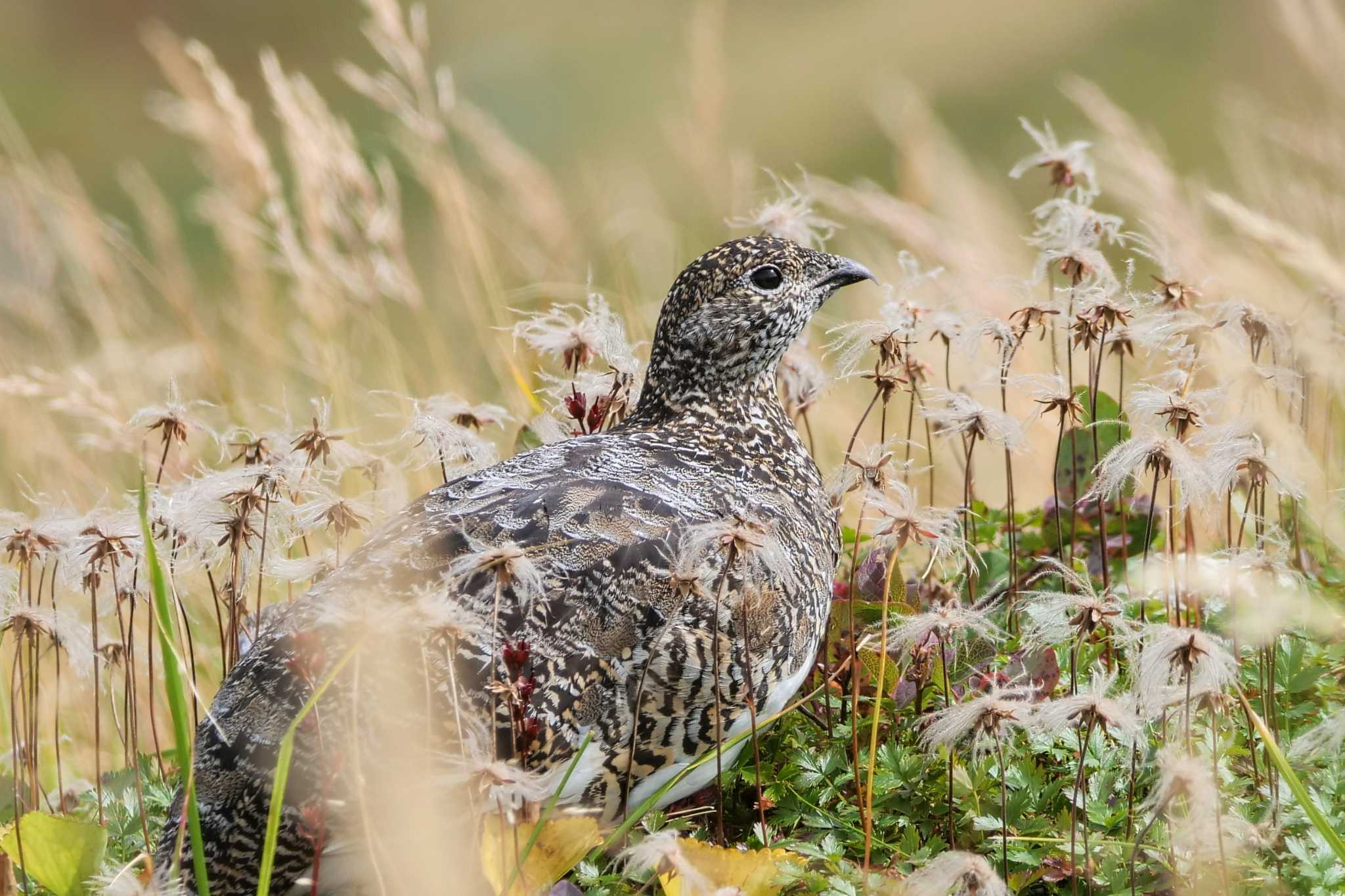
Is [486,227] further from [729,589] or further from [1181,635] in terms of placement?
[1181,635]

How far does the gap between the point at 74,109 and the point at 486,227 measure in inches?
640

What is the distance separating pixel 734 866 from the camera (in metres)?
3.13

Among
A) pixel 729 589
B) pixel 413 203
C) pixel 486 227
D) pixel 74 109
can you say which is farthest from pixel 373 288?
pixel 74 109

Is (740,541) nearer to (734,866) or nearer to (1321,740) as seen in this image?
(734,866)

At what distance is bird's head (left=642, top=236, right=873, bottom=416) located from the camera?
445cm

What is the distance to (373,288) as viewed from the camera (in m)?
6.50

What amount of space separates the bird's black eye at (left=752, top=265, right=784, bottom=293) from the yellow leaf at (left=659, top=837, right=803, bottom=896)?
1891 millimetres

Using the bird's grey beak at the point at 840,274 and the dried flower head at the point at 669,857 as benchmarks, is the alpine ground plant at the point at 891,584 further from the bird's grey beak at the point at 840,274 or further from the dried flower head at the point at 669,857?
the bird's grey beak at the point at 840,274

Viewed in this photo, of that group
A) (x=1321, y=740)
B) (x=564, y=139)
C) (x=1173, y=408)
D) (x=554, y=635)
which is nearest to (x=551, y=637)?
(x=554, y=635)

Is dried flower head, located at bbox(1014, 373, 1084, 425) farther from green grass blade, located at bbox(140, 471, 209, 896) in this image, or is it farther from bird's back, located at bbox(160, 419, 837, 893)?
green grass blade, located at bbox(140, 471, 209, 896)

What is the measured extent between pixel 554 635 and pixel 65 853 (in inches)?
49.7

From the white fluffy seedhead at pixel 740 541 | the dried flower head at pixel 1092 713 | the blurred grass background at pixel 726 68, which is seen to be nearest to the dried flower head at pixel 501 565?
the white fluffy seedhead at pixel 740 541

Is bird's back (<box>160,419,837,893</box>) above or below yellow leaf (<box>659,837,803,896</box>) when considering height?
above

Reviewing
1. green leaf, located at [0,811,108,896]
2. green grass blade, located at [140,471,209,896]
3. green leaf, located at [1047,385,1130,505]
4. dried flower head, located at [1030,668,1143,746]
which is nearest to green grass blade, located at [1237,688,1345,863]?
dried flower head, located at [1030,668,1143,746]
